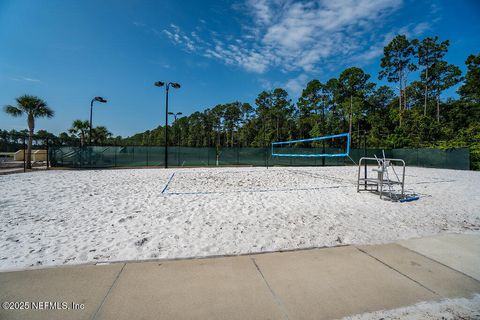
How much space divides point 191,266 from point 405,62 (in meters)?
45.4

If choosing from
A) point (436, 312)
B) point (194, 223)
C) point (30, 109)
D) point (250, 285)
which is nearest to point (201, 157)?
point (30, 109)

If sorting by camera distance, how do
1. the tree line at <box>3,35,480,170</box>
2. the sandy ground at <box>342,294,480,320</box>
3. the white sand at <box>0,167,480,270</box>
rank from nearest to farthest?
1. the sandy ground at <box>342,294,480,320</box>
2. the white sand at <box>0,167,480,270</box>
3. the tree line at <box>3,35,480,170</box>

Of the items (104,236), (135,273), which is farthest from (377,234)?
(104,236)

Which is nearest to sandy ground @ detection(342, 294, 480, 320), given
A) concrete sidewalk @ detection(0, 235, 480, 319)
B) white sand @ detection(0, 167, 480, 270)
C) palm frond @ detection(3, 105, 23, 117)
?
concrete sidewalk @ detection(0, 235, 480, 319)

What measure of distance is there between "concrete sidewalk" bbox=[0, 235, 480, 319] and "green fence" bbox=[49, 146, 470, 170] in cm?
1904

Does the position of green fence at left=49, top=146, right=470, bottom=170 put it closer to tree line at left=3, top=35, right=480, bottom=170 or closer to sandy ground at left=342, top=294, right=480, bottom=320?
tree line at left=3, top=35, right=480, bottom=170

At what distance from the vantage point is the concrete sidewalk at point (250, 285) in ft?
6.10

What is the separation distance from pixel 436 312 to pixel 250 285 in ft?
5.58

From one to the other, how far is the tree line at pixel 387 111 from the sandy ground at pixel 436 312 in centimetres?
2286

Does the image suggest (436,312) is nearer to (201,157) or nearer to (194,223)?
(194,223)

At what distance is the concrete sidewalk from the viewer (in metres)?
1.86

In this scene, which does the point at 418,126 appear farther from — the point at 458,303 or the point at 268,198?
the point at 458,303

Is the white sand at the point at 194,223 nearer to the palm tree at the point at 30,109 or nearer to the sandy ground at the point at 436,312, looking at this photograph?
the sandy ground at the point at 436,312

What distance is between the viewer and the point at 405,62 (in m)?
33.9
